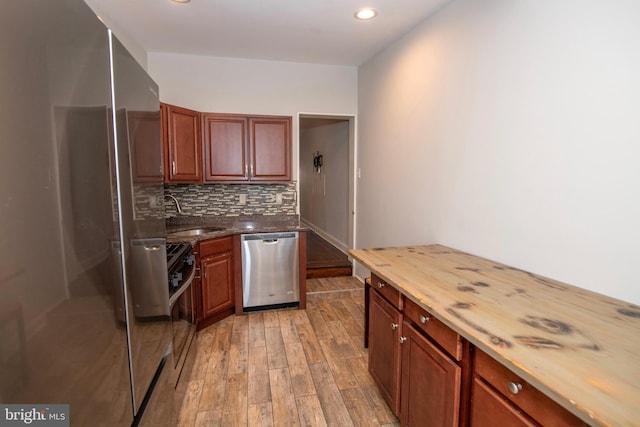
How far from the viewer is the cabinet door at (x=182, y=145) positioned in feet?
10.2

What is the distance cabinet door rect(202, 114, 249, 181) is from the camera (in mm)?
3492

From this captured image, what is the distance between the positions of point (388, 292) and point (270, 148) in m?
2.36

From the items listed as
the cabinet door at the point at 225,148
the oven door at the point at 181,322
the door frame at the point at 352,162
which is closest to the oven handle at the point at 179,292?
the oven door at the point at 181,322

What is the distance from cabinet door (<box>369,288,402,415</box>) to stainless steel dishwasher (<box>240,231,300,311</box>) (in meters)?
1.44

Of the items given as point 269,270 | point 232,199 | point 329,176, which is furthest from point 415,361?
point 329,176

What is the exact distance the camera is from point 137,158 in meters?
1.16

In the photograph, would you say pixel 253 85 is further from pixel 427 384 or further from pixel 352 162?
pixel 427 384

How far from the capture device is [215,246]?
3.06 metres

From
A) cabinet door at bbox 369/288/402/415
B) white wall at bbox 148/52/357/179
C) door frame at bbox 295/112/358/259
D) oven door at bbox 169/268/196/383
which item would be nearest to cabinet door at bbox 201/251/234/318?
oven door at bbox 169/268/196/383

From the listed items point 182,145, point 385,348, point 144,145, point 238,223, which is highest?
point 182,145

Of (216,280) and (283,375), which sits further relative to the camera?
(216,280)

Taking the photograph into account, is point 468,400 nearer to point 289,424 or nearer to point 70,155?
point 289,424

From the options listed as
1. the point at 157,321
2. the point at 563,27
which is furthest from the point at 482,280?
the point at 157,321

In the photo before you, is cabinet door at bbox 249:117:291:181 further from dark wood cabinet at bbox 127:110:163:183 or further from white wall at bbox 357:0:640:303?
dark wood cabinet at bbox 127:110:163:183
